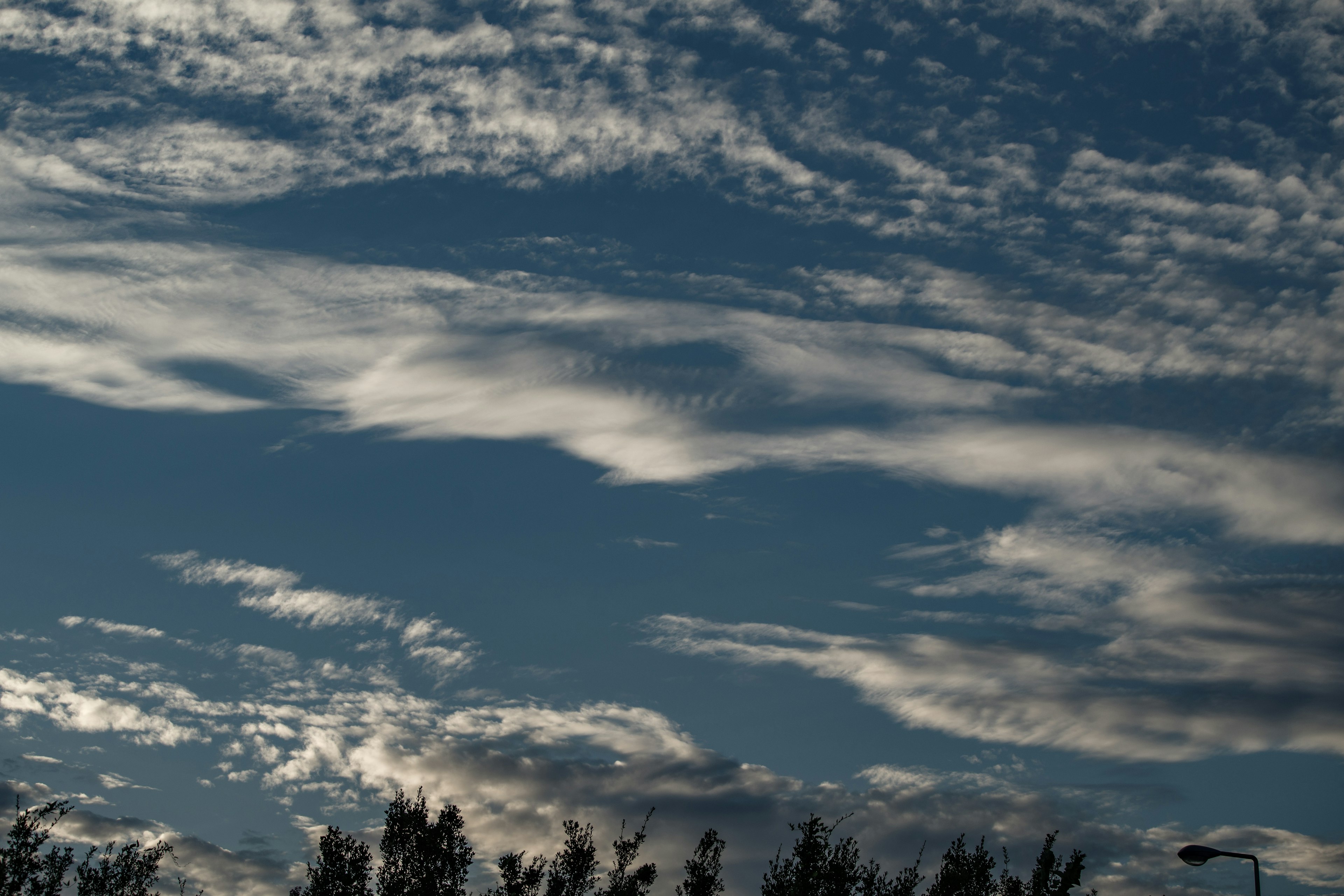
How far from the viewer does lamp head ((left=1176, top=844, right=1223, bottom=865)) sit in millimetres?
27781

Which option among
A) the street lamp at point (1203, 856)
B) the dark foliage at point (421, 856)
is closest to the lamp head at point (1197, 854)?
the street lamp at point (1203, 856)

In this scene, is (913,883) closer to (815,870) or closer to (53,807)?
(815,870)

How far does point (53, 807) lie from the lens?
44.7m

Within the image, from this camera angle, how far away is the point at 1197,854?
1104 inches

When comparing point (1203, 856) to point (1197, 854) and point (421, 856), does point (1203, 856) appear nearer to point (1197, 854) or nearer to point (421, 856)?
point (1197, 854)

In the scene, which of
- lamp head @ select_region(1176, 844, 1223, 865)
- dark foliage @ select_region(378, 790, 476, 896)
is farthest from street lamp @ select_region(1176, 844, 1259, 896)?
dark foliage @ select_region(378, 790, 476, 896)

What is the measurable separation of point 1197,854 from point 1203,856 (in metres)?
0.19

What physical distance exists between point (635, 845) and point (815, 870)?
8.83 metres

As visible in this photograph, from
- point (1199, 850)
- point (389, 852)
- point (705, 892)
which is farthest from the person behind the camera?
point (705, 892)

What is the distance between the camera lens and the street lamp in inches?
1094

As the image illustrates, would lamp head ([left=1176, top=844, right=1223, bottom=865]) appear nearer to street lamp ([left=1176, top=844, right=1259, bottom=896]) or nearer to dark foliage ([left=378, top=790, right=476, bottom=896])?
street lamp ([left=1176, top=844, right=1259, bottom=896])

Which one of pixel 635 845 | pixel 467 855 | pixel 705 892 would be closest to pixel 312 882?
pixel 467 855

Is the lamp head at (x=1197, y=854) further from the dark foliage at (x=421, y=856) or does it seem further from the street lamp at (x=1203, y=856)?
the dark foliage at (x=421, y=856)

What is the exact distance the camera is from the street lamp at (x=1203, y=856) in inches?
1094
